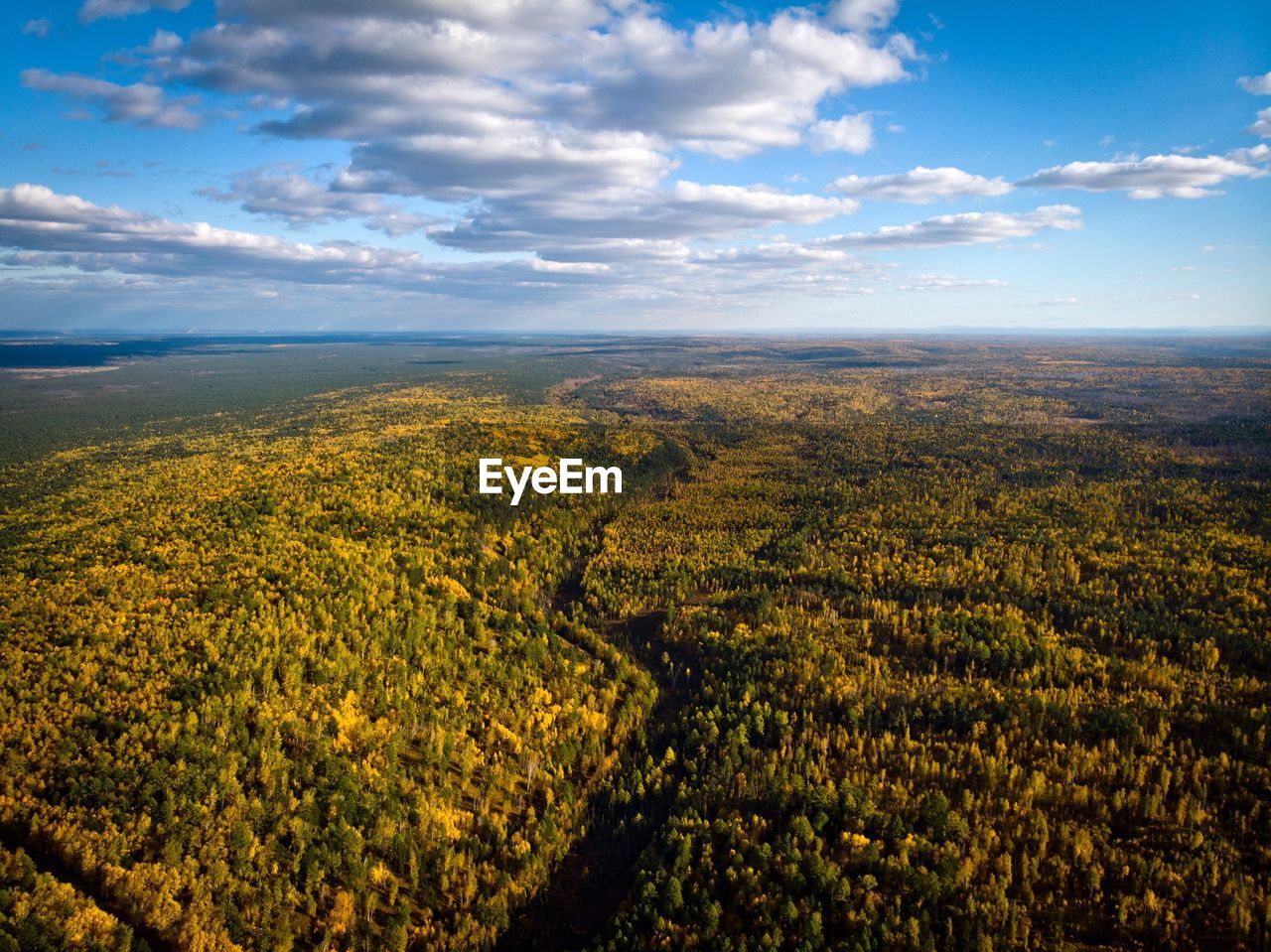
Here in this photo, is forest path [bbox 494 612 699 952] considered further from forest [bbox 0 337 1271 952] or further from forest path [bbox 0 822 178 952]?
forest path [bbox 0 822 178 952]

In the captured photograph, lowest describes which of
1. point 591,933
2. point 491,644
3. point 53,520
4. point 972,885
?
point 591,933

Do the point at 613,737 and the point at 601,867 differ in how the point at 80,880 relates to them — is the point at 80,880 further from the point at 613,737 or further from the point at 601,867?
the point at 613,737

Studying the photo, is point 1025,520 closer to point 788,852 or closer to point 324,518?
point 788,852

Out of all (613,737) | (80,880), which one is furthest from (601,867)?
(80,880)

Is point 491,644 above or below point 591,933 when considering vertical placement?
above

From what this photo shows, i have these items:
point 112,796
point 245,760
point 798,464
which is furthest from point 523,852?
point 798,464

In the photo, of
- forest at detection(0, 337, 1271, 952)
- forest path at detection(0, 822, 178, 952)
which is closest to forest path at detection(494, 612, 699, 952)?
forest at detection(0, 337, 1271, 952)
